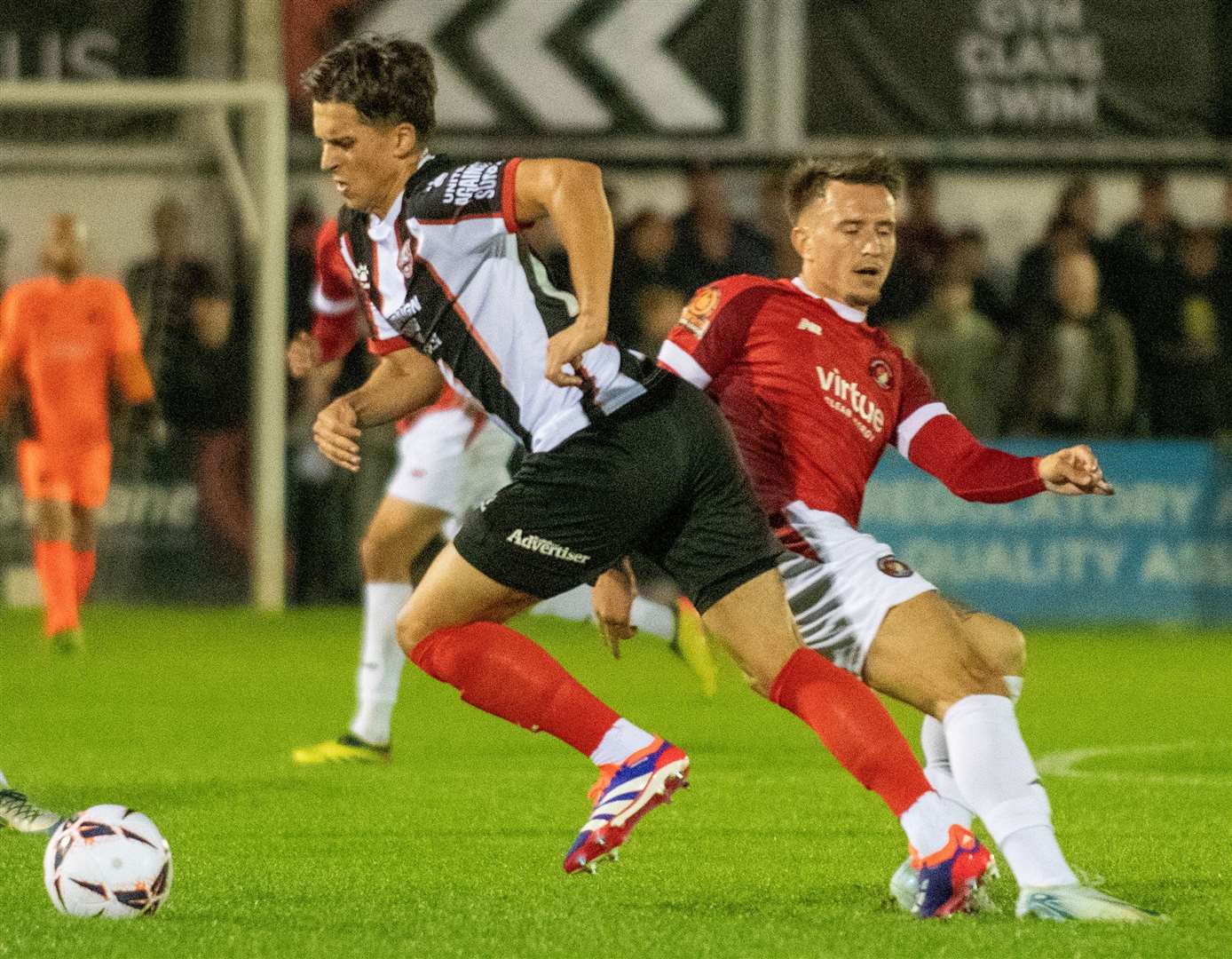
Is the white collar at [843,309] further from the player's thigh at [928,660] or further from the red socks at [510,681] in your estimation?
the red socks at [510,681]

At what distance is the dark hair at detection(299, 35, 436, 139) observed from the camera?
509cm

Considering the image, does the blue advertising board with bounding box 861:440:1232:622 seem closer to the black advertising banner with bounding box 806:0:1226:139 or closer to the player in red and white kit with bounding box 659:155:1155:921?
the black advertising banner with bounding box 806:0:1226:139

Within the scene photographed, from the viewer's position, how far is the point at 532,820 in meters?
→ 6.67

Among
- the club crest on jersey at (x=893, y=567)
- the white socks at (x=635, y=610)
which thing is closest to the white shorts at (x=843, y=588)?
the club crest on jersey at (x=893, y=567)

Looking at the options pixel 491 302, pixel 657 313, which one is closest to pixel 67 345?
pixel 657 313

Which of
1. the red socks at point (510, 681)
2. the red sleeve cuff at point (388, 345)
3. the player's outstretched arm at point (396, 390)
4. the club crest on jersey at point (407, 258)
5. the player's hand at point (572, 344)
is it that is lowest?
the red socks at point (510, 681)

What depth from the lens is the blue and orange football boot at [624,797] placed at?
499cm

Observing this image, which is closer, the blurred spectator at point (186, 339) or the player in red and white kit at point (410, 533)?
the player in red and white kit at point (410, 533)

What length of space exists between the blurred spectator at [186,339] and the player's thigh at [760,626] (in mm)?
10470

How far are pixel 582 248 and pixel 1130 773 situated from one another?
3.97 m

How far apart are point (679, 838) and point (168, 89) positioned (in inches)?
395

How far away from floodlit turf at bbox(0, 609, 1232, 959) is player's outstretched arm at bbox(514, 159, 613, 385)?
3.84ft

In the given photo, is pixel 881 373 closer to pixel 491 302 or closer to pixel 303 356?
pixel 491 302

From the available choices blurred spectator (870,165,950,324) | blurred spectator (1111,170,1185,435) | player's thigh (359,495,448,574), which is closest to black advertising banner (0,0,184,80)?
blurred spectator (870,165,950,324)
